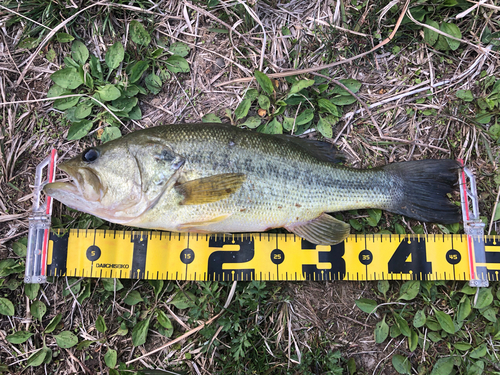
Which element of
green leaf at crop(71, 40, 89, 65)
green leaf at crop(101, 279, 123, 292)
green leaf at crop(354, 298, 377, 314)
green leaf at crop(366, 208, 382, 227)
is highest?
green leaf at crop(71, 40, 89, 65)

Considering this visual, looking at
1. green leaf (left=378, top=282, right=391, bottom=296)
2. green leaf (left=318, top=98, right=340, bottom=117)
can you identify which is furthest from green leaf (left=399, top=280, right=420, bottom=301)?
green leaf (left=318, top=98, right=340, bottom=117)

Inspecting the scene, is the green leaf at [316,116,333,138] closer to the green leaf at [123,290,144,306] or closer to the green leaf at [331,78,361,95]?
the green leaf at [331,78,361,95]

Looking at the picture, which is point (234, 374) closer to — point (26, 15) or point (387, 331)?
point (387, 331)

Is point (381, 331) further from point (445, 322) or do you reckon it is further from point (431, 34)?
point (431, 34)

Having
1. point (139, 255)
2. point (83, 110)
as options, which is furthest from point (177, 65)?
point (139, 255)

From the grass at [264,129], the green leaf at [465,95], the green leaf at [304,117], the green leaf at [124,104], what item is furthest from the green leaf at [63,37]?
the green leaf at [465,95]
